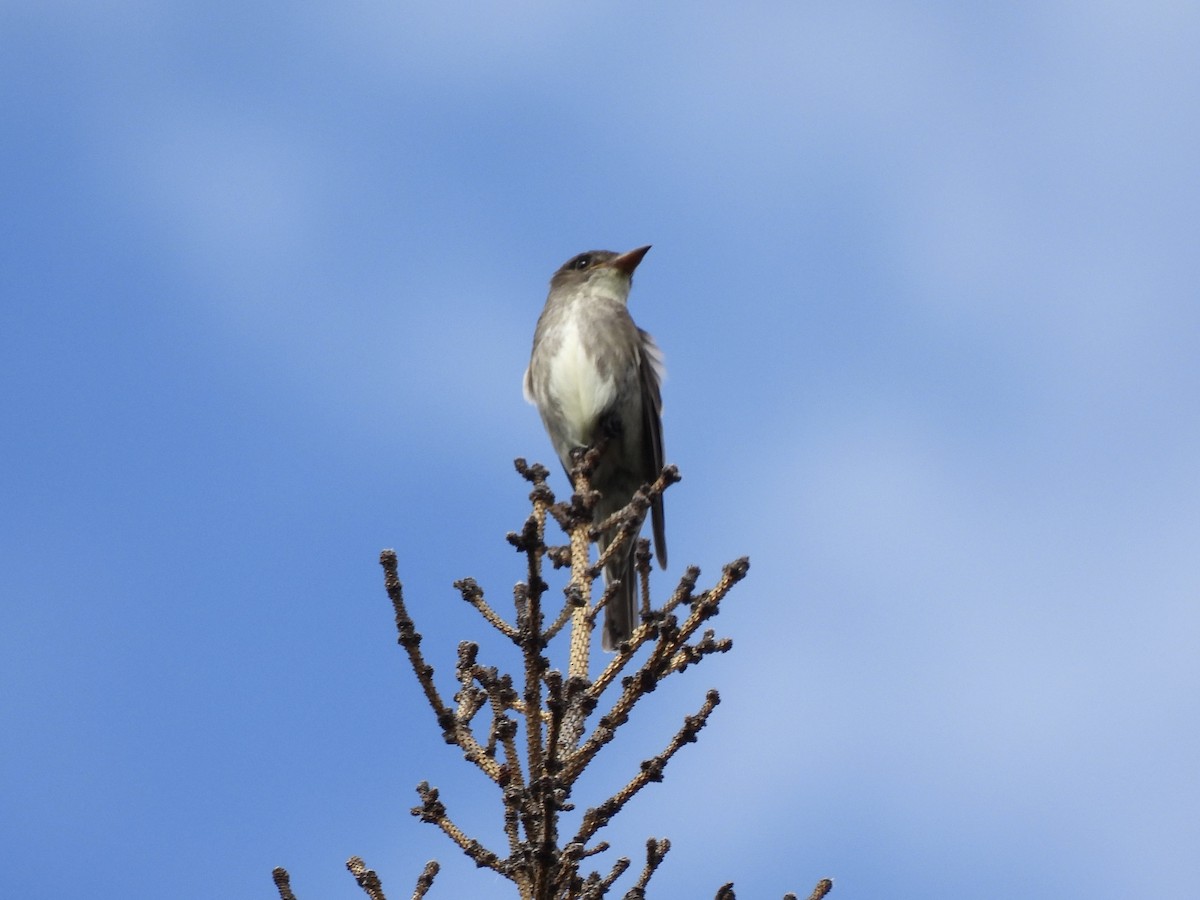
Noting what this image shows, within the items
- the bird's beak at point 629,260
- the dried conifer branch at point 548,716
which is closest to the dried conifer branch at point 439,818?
the dried conifer branch at point 548,716

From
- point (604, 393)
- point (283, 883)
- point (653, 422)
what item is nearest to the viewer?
point (283, 883)

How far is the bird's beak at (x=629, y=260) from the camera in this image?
28.8 ft

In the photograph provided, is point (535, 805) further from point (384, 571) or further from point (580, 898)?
point (384, 571)

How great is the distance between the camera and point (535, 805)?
392 centimetres

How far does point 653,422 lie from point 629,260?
1.18 m

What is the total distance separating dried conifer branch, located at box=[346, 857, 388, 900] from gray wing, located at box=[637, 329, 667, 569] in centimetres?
420

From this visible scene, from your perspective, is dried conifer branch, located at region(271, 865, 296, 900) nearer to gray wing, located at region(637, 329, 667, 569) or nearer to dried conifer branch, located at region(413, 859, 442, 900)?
dried conifer branch, located at region(413, 859, 442, 900)

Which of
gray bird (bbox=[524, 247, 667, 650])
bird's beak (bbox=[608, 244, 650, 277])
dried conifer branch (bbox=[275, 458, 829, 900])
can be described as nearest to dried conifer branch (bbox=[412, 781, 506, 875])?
dried conifer branch (bbox=[275, 458, 829, 900])

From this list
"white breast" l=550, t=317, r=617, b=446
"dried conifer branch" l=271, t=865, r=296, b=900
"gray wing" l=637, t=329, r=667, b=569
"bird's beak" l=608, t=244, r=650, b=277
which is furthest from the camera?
"bird's beak" l=608, t=244, r=650, b=277

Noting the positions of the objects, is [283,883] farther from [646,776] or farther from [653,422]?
[653,422]

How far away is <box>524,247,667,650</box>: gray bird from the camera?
8.05 m

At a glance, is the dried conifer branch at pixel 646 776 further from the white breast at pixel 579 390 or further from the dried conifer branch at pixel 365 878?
the white breast at pixel 579 390

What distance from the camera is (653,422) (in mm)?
8344

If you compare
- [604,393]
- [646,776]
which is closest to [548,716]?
[646,776]
